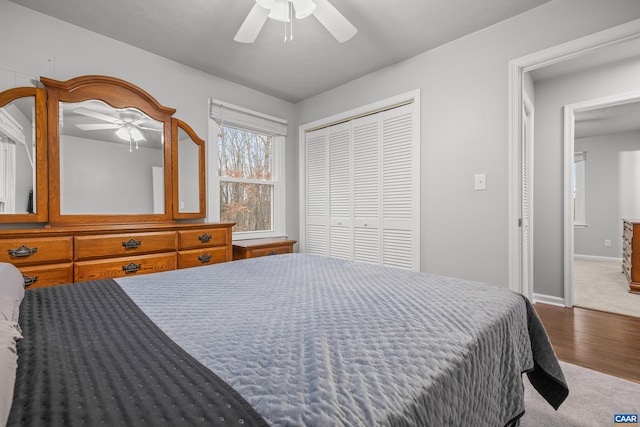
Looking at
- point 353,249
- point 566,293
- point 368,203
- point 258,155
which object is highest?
point 258,155

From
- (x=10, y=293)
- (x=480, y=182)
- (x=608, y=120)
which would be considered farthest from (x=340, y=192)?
(x=608, y=120)

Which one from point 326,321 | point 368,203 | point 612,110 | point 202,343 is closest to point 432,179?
point 368,203

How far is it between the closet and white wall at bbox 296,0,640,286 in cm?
16

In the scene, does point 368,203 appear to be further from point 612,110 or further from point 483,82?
point 612,110

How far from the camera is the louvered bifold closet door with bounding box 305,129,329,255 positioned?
12.0 feet

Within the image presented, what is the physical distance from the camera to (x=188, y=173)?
9.30 feet

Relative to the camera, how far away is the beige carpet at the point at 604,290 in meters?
3.01

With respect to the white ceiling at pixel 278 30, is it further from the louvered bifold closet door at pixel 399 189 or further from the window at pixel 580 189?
the window at pixel 580 189

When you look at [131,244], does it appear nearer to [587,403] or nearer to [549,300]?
[587,403]

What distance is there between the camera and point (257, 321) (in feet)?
2.73

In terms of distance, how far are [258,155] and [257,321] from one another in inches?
121

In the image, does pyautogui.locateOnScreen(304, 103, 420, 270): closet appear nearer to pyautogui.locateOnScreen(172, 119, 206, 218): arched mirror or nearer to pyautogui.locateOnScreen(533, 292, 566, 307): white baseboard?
pyautogui.locateOnScreen(172, 119, 206, 218): arched mirror

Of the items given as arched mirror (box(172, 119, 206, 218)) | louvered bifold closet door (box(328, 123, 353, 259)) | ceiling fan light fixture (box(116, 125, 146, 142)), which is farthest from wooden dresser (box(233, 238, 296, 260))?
ceiling fan light fixture (box(116, 125, 146, 142))

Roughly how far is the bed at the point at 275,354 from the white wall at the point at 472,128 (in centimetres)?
132
